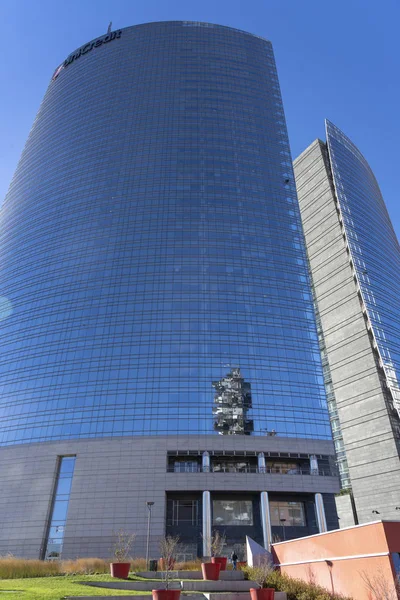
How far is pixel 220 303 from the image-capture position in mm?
72250

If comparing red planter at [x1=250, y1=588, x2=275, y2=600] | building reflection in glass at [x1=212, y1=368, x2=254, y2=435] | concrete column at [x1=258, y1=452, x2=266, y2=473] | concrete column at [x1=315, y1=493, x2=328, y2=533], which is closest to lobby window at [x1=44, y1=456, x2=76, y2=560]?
building reflection in glass at [x1=212, y1=368, x2=254, y2=435]

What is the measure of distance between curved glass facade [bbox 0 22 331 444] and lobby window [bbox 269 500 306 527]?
31.8ft

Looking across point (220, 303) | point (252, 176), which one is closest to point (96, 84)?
point (252, 176)

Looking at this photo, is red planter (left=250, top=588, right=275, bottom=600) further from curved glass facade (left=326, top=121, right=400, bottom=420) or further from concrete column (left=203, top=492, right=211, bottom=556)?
curved glass facade (left=326, top=121, right=400, bottom=420)

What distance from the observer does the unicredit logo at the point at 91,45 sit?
119 m

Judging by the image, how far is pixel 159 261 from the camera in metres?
75.9

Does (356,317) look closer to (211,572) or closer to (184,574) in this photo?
(184,574)

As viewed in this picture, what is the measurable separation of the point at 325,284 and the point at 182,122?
5083 centimetres

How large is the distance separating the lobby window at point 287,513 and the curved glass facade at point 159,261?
9.69 metres

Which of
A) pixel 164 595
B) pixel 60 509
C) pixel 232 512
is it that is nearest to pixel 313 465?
pixel 232 512

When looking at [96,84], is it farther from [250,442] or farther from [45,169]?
[250,442]

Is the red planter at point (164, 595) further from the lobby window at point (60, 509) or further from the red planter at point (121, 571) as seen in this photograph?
the lobby window at point (60, 509)

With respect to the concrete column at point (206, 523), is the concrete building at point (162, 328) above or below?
above

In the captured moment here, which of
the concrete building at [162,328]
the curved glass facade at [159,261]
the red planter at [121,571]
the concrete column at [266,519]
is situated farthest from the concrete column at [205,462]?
the red planter at [121,571]
